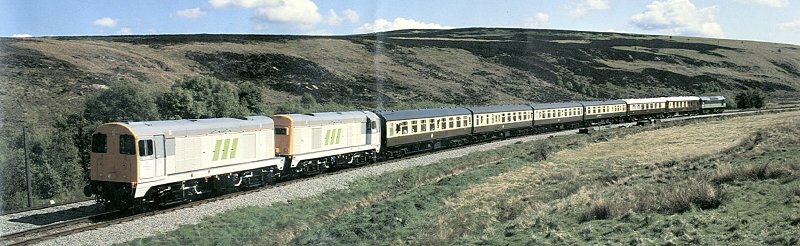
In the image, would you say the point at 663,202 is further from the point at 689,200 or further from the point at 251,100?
the point at 251,100

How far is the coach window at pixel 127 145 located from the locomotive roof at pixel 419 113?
19486mm

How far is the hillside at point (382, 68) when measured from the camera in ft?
262

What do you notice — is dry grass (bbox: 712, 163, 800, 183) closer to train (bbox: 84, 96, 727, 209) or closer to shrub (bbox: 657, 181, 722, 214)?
shrub (bbox: 657, 181, 722, 214)

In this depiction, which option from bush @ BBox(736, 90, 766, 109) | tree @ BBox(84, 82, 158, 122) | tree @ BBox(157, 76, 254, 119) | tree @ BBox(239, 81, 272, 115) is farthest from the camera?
bush @ BBox(736, 90, 766, 109)

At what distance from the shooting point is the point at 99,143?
24109mm

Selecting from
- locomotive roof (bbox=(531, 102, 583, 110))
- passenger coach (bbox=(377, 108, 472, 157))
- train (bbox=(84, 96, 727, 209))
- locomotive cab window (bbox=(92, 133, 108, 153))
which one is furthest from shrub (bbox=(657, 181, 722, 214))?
locomotive roof (bbox=(531, 102, 583, 110))

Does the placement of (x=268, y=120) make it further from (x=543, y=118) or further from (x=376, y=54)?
(x=376, y=54)

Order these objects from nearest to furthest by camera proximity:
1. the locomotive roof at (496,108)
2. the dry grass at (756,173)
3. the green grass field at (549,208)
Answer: the green grass field at (549,208) < the dry grass at (756,173) < the locomotive roof at (496,108)

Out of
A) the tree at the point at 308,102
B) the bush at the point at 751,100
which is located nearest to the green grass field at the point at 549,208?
the tree at the point at 308,102

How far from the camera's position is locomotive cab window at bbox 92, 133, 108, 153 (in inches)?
940

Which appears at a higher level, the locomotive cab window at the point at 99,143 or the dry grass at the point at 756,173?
the locomotive cab window at the point at 99,143

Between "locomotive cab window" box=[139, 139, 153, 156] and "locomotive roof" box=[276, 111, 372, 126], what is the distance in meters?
9.08

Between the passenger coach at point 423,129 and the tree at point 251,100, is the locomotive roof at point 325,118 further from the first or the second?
the tree at point 251,100

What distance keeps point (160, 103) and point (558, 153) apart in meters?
28.9
